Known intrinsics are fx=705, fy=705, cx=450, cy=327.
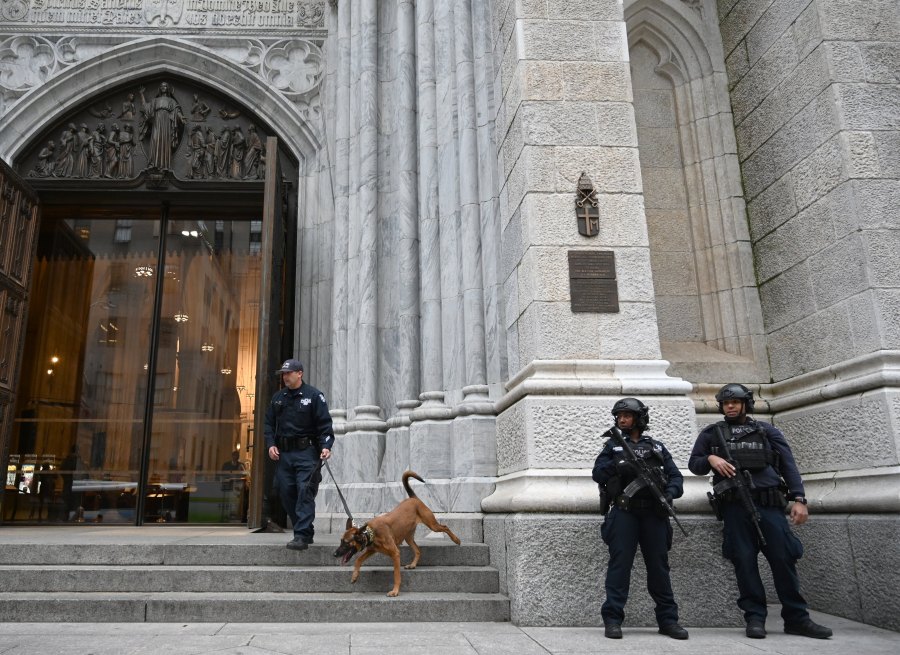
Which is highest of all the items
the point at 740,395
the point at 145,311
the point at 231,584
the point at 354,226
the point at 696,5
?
the point at 696,5

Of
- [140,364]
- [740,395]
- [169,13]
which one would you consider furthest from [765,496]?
[169,13]

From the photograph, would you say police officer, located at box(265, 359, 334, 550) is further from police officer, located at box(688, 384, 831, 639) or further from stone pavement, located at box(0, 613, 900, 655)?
police officer, located at box(688, 384, 831, 639)

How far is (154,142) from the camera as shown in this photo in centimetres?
1056

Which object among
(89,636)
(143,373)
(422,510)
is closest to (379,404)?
(422,510)

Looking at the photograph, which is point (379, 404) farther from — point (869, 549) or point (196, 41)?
point (196, 41)

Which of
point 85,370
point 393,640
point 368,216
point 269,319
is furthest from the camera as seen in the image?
point 85,370

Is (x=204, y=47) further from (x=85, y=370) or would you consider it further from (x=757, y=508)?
(x=757, y=508)

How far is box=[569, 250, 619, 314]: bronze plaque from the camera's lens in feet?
18.6

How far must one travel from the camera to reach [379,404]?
27.7 ft

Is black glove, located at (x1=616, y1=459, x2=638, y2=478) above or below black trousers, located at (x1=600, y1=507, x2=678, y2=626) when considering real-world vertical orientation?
above

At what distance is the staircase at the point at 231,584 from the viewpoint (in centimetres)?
511

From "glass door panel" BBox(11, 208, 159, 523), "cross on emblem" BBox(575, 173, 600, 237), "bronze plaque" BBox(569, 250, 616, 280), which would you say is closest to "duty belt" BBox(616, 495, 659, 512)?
"bronze plaque" BBox(569, 250, 616, 280)

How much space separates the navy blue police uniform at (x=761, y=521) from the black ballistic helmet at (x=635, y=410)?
1.69 feet

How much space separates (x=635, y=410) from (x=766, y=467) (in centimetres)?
101
